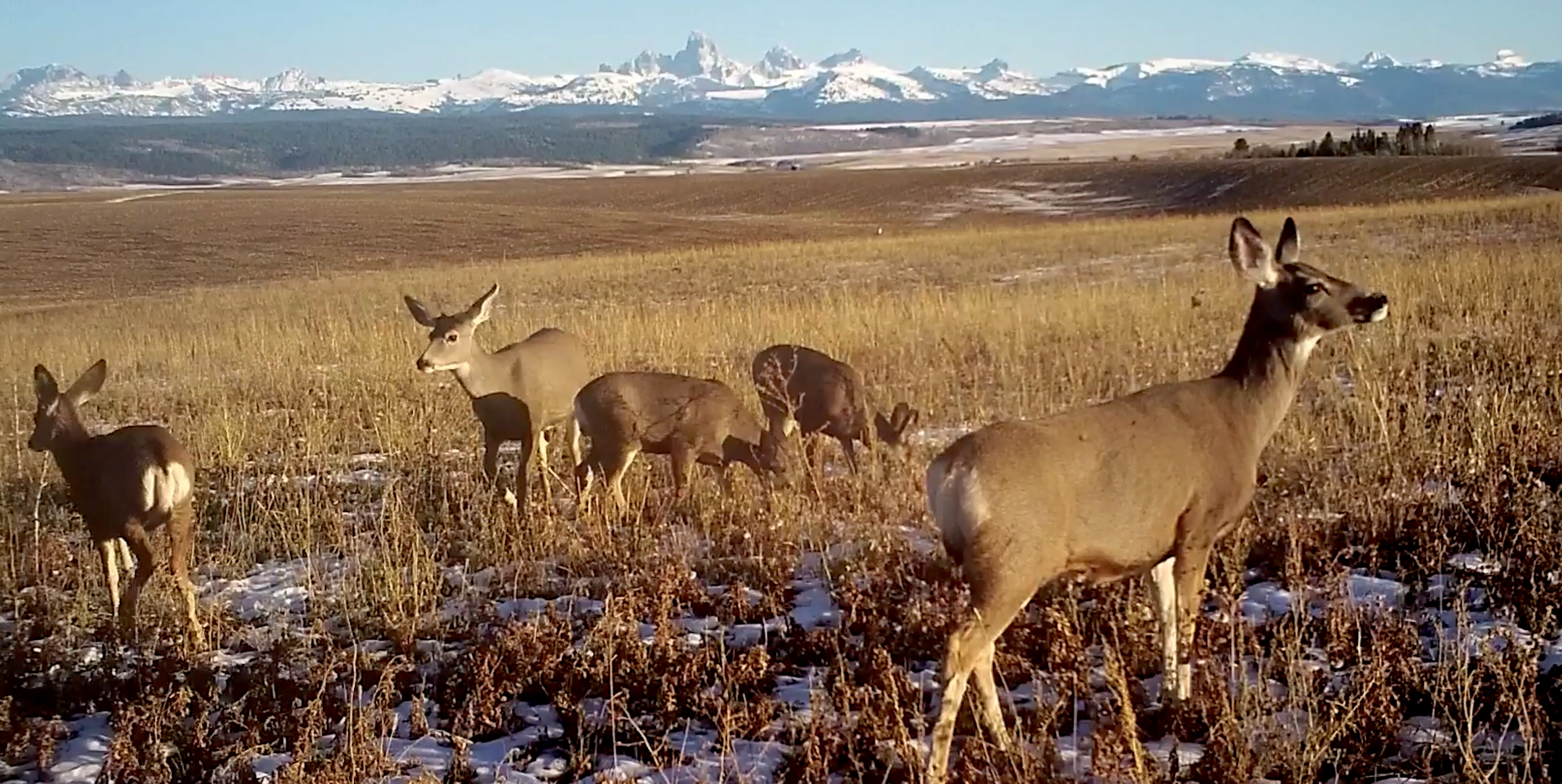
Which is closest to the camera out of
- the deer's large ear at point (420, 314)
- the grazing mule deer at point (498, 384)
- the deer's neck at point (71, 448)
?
the deer's neck at point (71, 448)

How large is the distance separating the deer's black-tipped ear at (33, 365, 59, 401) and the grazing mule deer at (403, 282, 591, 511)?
→ 2696mm

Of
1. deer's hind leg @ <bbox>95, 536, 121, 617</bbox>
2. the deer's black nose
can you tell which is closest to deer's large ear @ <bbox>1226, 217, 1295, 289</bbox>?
the deer's black nose

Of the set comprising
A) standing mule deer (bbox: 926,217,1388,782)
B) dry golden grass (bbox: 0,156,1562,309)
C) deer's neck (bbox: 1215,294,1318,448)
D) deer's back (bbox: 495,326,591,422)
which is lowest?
dry golden grass (bbox: 0,156,1562,309)

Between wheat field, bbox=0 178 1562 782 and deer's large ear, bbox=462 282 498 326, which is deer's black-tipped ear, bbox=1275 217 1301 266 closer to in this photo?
wheat field, bbox=0 178 1562 782

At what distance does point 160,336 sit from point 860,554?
17290mm

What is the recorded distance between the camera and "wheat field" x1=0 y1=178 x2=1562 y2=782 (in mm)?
5191

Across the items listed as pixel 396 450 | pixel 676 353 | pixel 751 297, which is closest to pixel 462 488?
pixel 396 450

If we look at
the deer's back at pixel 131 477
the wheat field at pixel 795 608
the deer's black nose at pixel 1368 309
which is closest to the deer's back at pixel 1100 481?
the wheat field at pixel 795 608

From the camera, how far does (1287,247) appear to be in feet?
22.7

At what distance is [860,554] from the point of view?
7.53 metres

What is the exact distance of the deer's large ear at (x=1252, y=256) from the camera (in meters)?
6.38

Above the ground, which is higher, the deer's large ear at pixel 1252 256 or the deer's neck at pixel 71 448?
the deer's large ear at pixel 1252 256

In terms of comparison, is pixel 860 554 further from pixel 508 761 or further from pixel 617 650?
pixel 508 761

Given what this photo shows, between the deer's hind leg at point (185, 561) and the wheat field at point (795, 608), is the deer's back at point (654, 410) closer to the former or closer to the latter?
the wheat field at point (795, 608)
